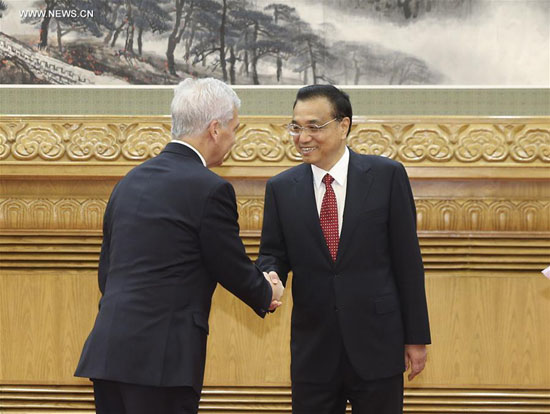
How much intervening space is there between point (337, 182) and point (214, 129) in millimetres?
600

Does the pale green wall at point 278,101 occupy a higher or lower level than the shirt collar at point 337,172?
higher

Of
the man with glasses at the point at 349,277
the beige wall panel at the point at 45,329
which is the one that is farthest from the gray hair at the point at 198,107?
the beige wall panel at the point at 45,329

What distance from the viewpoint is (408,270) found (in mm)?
2484

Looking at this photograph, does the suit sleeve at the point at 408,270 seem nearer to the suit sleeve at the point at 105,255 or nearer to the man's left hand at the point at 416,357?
the man's left hand at the point at 416,357

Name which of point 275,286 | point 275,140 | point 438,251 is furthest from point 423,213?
point 275,286

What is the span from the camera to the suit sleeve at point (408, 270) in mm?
2480

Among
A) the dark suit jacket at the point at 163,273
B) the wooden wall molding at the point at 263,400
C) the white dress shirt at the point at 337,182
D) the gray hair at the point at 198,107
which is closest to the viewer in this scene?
A: the dark suit jacket at the point at 163,273

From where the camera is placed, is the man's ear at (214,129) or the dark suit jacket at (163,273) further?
the man's ear at (214,129)

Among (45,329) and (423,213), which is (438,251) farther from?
(45,329)

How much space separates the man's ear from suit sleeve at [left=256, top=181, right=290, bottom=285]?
0.52 metres

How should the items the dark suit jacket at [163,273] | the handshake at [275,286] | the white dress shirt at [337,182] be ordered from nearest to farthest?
the dark suit jacket at [163,273]
the handshake at [275,286]
the white dress shirt at [337,182]

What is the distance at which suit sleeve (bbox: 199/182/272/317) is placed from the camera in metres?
2.05

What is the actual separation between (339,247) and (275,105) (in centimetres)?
162

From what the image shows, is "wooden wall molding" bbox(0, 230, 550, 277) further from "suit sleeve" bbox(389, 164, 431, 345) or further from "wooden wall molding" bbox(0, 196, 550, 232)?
"suit sleeve" bbox(389, 164, 431, 345)
